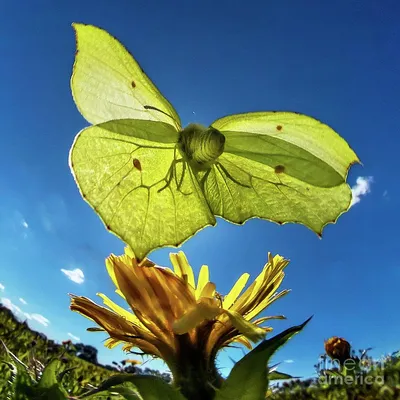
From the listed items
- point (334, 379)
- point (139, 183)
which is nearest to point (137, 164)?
point (139, 183)

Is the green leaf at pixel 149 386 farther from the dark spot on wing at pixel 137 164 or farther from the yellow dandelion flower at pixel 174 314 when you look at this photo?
the dark spot on wing at pixel 137 164

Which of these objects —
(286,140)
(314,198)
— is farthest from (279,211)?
(286,140)

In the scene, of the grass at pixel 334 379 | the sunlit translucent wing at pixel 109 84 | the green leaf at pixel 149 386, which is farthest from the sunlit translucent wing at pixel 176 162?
the grass at pixel 334 379

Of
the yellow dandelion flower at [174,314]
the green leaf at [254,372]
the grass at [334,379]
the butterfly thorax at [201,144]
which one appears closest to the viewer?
the green leaf at [254,372]

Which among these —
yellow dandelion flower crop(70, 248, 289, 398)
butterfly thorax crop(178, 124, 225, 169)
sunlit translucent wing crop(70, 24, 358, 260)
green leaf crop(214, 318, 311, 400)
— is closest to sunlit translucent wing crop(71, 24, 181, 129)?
sunlit translucent wing crop(70, 24, 358, 260)

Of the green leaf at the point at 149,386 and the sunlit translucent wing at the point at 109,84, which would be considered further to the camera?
the sunlit translucent wing at the point at 109,84

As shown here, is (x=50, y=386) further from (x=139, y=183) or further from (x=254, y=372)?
(x=139, y=183)

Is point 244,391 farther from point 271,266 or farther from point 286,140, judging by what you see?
point 286,140
